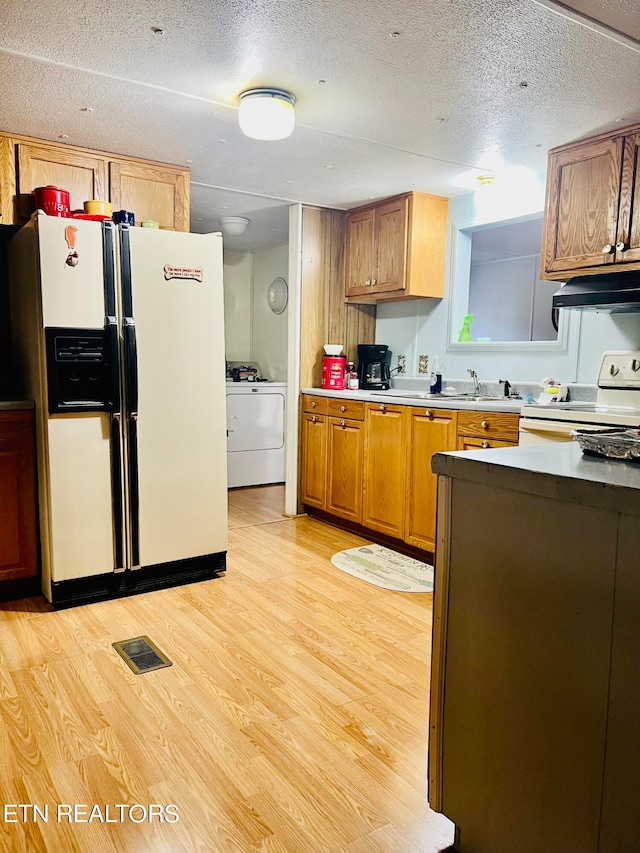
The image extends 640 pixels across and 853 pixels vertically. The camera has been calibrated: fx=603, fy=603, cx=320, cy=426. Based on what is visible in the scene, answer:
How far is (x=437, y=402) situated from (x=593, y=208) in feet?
3.98

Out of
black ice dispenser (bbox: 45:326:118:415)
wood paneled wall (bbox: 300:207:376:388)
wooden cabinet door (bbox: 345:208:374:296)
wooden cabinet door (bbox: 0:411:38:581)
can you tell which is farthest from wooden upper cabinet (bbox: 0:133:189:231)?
wooden cabinet door (bbox: 345:208:374:296)

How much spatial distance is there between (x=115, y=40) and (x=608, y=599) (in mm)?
2277

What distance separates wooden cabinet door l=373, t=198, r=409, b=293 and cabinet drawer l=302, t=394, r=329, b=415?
34.1 inches

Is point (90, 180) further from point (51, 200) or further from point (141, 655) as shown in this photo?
point (141, 655)

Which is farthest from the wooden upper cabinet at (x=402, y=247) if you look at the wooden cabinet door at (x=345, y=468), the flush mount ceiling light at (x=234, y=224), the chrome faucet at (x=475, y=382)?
the flush mount ceiling light at (x=234, y=224)

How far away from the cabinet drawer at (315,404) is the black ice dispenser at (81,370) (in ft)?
5.65

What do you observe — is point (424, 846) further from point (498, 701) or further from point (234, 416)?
point (234, 416)

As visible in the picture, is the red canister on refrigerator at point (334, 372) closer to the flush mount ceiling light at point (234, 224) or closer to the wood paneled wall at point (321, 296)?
the wood paneled wall at point (321, 296)

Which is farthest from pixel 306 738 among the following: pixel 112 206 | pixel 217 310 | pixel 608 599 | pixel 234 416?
pixel 234 416

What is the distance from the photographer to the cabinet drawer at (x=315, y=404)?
167 inches

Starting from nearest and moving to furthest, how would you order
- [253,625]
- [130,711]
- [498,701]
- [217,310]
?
[498,701] → [130,711] → [253,625] → [217,310]

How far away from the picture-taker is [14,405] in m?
2.85

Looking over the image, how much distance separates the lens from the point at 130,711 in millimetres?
2006

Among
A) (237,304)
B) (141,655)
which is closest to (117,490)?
(141,655)
